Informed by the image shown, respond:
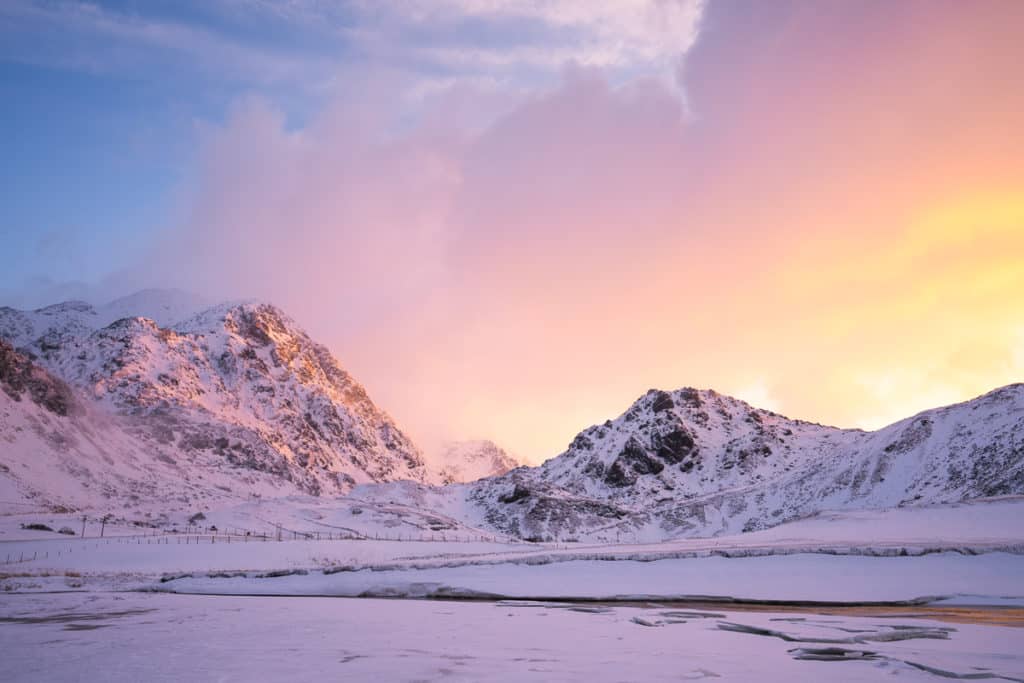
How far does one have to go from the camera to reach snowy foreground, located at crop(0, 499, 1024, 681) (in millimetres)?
11656

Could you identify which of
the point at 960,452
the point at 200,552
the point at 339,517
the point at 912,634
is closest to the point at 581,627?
the point at 912,634

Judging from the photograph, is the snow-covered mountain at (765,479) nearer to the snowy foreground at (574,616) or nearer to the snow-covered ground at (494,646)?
the snowy foreground at (574,616)

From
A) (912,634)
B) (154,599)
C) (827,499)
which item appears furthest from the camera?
→ (827,499)

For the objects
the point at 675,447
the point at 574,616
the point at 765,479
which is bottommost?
the point at 574,616

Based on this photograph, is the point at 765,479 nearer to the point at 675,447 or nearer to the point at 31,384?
the point at 675,447

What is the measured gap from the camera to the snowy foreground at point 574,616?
38.2 feet

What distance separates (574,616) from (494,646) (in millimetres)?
6625

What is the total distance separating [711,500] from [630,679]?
466 feet

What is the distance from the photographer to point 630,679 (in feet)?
33.6

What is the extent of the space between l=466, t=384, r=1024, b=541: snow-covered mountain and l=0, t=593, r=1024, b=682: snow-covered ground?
7007cm

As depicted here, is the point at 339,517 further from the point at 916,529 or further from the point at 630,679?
the point at 630,679

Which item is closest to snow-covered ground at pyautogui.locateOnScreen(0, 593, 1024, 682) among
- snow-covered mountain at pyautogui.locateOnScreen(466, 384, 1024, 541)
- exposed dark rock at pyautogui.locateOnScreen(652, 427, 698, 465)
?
snow-covered mountain at pyautogui.locateOnScreen(466, 384, 1024, 541)

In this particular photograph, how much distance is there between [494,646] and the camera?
561 inches

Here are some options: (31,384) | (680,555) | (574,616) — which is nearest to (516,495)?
(31,384)
